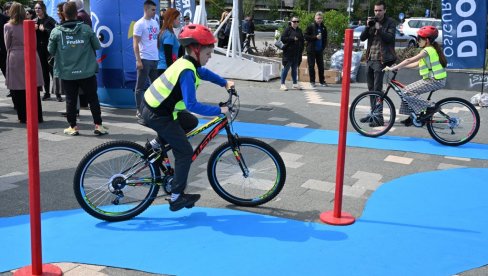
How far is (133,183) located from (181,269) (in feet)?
3.77

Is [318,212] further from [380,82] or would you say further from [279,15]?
[279,15]

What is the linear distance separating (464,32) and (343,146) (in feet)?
24.9

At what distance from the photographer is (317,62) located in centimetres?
1427

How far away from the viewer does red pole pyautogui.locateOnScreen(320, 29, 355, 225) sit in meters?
4.55

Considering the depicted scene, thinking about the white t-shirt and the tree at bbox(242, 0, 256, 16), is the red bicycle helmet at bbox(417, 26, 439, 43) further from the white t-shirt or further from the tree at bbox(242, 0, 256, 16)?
the tree at bbox(242, 0, 256, 16)

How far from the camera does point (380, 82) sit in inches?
362

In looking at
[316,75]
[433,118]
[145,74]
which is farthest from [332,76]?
[145,74]

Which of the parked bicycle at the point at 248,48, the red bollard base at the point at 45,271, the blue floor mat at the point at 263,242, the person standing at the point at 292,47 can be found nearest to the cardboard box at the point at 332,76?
the person standing at the point at 292,47

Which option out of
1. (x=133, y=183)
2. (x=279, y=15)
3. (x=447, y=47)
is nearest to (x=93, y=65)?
(x=133, y=183)

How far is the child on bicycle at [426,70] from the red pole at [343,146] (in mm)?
3817

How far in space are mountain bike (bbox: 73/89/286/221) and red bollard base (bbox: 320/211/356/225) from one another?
0.53 metres

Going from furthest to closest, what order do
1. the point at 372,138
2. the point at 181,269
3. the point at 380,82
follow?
the point at 380,82
the point at 372,138
the point at 181,269

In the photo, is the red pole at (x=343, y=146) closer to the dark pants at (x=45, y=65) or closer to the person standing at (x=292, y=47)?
the dark pants at (x=45, y=65)

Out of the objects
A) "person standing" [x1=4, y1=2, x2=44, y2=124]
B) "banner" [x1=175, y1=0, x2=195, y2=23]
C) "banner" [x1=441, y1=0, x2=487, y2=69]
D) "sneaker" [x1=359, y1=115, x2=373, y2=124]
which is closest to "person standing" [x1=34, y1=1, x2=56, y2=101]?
"person standing" [x1=4, y1=2, x2=44, y2=124]
